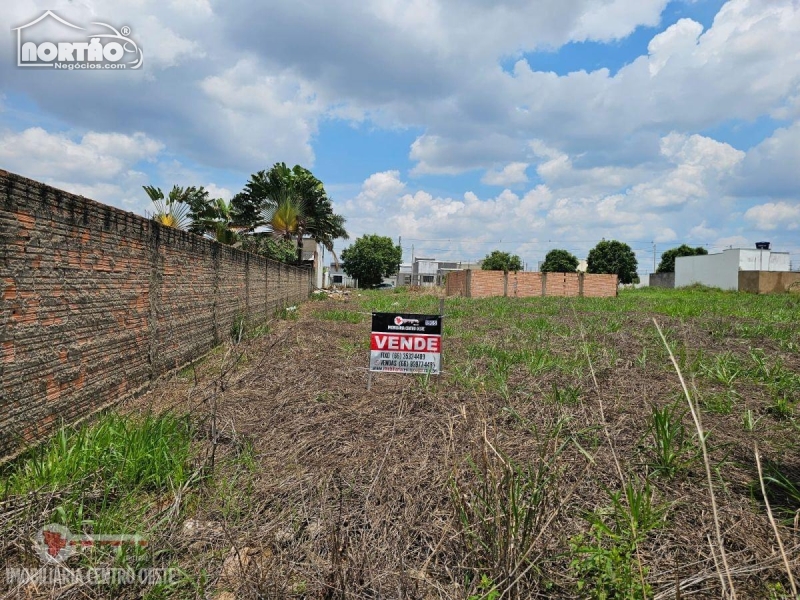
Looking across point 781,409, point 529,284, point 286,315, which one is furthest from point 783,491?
A: point 529,284

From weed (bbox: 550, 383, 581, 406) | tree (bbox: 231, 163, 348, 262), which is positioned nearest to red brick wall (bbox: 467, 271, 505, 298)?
tree (bbox: 231, 163, 348, 262)

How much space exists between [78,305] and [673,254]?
6701 centimetres

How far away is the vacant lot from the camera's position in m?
2.13

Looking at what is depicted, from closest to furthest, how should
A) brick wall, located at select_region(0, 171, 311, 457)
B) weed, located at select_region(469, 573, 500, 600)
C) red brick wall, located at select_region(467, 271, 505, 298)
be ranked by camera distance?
weed, located at select_region(469, 573, 500, 600)
brick wall, located at select_region(0, 171, 311, 457)
red brick wall, located at select_region(467, 271, 505, 298)

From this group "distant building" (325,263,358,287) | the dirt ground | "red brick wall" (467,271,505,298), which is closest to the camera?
the dirt ground

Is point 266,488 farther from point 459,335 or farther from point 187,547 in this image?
point 459,335

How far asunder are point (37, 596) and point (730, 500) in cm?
375

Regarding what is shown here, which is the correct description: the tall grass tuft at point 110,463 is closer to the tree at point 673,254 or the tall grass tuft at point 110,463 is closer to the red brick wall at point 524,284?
the red brick wall at point 524,284

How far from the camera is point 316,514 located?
274 cm

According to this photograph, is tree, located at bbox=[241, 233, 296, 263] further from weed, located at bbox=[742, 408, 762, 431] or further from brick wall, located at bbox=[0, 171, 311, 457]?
weed, located at bbox=[742, 408, 762, 431]

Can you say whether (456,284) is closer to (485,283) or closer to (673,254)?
(485,283)

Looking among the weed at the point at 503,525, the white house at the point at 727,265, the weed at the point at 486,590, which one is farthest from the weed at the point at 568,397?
the white house at the point at 727,265

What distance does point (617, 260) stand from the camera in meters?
54.6

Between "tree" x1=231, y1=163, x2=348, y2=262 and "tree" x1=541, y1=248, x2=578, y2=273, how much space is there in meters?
40.8
